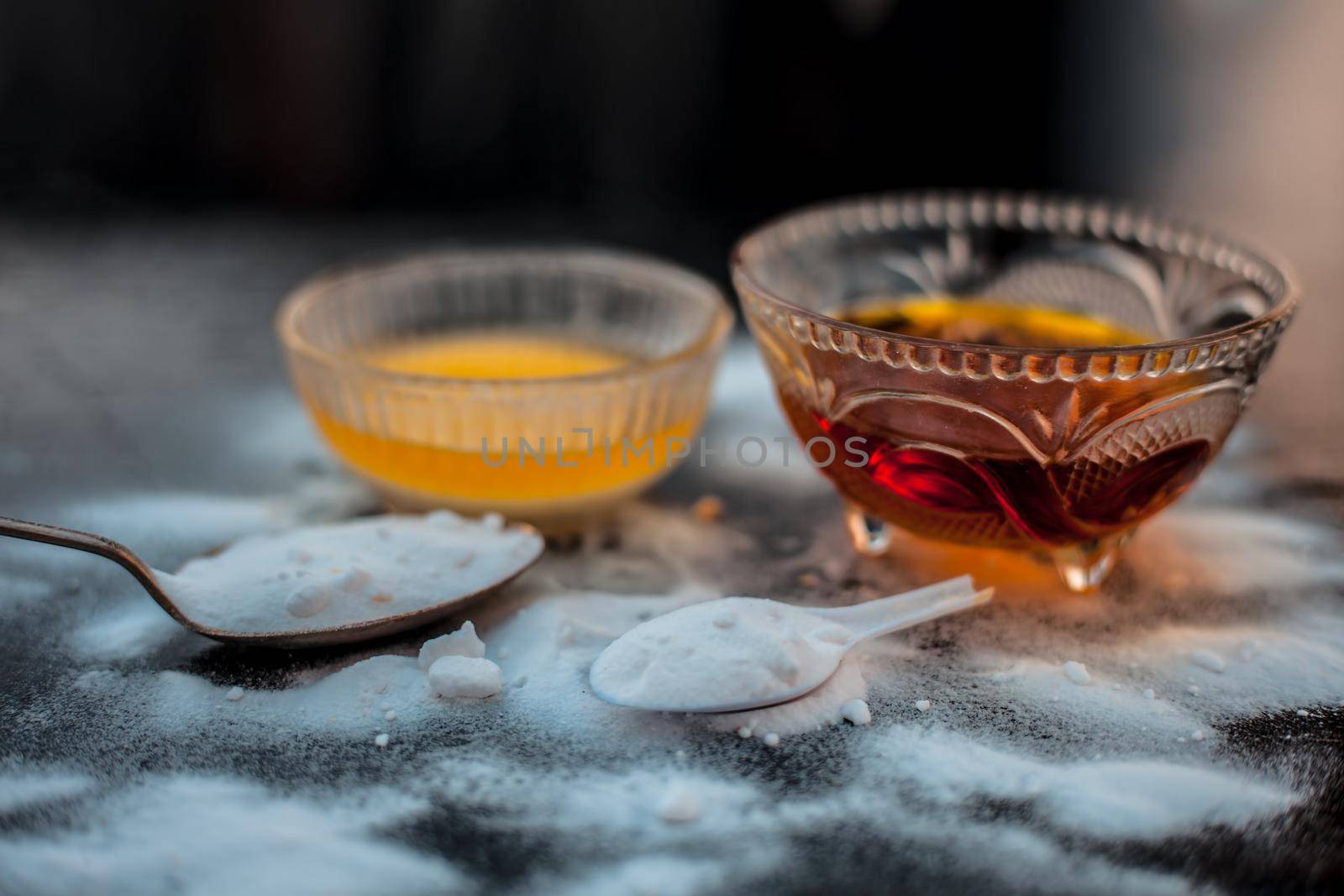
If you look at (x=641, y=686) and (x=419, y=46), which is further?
(x=419, y=46)

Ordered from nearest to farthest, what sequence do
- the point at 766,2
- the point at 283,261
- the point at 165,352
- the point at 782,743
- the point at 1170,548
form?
the point at 782,743, the point at 1170,548, the point at 165,352, the point at 283,261, the point at 766,2

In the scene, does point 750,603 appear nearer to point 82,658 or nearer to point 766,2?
point 82,658

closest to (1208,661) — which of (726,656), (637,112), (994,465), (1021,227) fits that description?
(994,465)

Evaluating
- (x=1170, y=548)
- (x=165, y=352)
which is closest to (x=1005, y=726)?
(x=1170, y=548)

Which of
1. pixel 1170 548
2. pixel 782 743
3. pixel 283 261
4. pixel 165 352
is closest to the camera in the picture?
pixel 782 743

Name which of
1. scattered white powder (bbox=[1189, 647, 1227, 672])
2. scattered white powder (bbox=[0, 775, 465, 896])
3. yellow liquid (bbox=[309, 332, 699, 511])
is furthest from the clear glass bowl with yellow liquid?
scattered white powder (bbox=[1189, 647, 1227, 672])

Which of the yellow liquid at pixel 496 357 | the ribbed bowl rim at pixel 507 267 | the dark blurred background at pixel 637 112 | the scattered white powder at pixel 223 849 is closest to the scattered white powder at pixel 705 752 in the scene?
the scattered white powder at pixel 223 849

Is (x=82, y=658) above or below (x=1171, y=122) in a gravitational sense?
below

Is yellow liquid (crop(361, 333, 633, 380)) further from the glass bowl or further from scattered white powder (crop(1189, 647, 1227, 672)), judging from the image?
scattered white powder (crop(1189, 647, 1227, 672))
